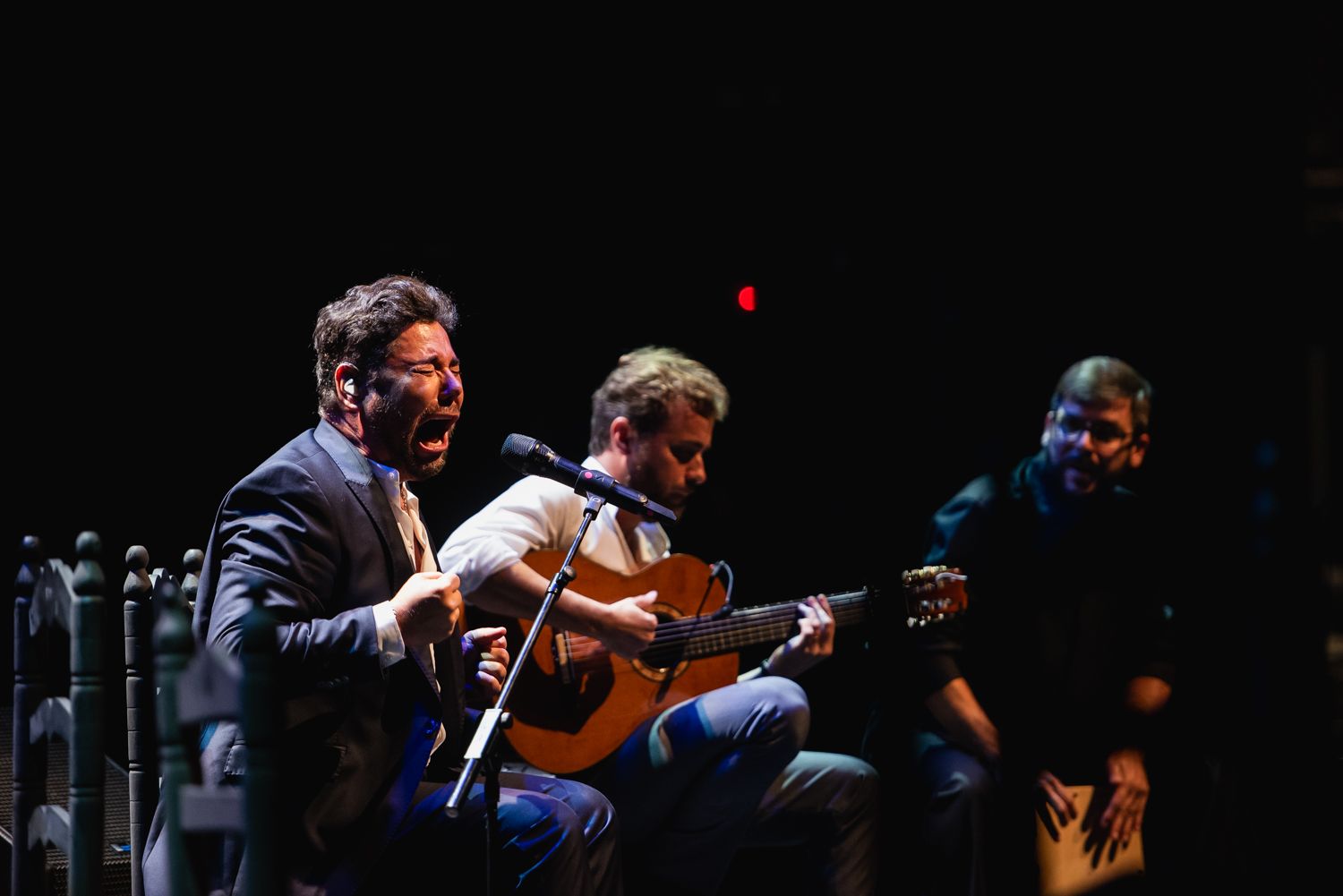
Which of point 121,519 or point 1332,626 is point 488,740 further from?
point 1332,626

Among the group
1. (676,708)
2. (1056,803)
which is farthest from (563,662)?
(1056,803)

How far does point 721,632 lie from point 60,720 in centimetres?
192

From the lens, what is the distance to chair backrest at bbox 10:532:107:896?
2.13 metres

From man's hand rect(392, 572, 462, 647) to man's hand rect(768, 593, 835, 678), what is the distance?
4.89 feet

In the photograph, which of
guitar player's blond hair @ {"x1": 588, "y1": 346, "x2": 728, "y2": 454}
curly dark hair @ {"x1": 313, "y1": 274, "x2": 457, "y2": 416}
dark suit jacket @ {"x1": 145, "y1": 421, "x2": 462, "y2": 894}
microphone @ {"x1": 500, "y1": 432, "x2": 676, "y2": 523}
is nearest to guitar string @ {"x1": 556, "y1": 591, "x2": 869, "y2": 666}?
guitar player's blond hair @ {"x1": 588, "y1": 346, "x2": 728, "y2": 454}

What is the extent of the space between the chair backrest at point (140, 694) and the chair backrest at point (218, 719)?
1.12 m

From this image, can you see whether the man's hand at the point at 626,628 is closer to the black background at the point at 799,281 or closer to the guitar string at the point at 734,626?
the guitar string at the point at 734,626

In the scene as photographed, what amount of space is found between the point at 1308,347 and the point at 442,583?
3.04 m

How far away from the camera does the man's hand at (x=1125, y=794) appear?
3.38 meters

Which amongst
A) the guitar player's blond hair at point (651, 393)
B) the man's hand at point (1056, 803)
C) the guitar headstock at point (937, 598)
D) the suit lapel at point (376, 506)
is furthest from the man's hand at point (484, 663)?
the man's hand at point (1056, 803)

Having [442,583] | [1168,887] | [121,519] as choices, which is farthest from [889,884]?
[121,519]

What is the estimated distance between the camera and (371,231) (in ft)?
13.1

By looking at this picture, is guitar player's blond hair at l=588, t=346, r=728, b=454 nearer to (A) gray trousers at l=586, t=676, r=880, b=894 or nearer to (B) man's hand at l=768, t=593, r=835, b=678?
(B) man's hand at l=768, t=593, r=835, b=678

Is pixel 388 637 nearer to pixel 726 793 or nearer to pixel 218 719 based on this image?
pixel 218 719
